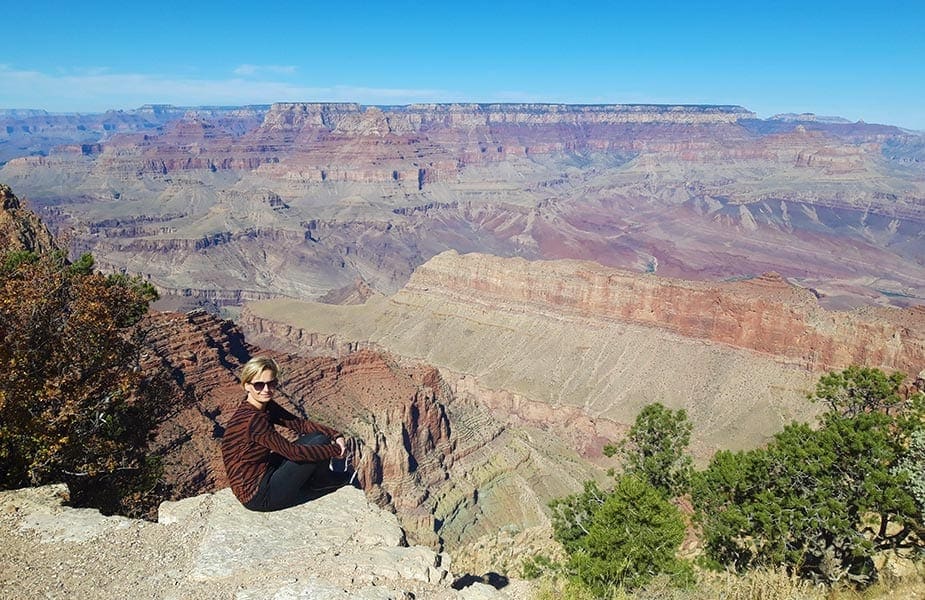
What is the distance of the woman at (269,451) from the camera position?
1155 centimetres

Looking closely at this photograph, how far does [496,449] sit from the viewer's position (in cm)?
6038

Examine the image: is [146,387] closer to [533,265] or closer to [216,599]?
[216,599]

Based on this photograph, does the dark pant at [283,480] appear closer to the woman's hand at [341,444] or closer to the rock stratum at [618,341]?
Answer: the woman's hand at [341,444]

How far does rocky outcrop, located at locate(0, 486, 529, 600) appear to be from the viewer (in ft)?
37.9

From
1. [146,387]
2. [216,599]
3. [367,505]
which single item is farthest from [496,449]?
[216,599]

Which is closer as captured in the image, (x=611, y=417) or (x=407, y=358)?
(x=611, y=417)

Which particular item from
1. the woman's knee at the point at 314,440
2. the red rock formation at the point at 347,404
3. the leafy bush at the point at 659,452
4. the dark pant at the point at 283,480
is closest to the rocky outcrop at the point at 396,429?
the red rock formation at the point at 347,404

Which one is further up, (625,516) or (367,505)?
(367,505)

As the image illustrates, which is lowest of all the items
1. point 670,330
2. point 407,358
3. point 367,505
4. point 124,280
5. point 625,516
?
point 407,358

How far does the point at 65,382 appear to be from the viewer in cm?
1875

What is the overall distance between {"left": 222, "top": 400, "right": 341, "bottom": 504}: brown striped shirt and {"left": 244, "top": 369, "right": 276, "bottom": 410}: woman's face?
14 cm

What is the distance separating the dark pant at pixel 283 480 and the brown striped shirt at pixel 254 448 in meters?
0.17

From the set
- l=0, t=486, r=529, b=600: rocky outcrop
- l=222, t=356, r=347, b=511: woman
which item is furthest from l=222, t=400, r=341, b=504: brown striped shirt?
l=0, t=486, r=529, b=600: rocky outcrop

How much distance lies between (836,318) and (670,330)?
19.1 meters
